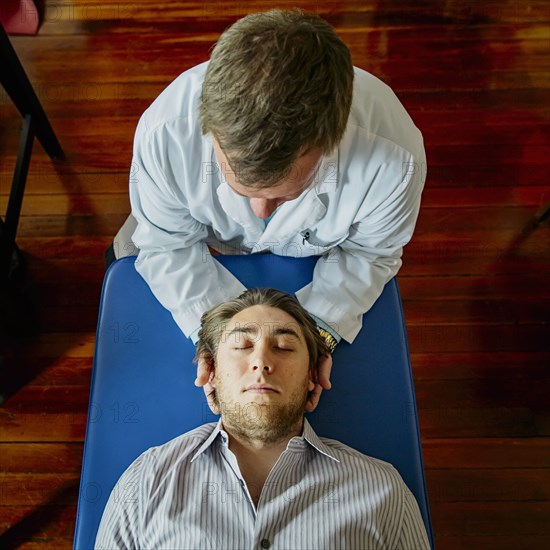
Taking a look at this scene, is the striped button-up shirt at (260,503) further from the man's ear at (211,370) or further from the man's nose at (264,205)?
the man's nose at (264,205)

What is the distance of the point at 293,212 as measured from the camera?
4.07 feet

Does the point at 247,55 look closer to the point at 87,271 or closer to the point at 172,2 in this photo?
the point at 87,271

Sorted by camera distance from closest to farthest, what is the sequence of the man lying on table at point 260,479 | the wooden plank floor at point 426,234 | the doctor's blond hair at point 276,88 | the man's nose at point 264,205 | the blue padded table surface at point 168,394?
the doctor's blond hair at point 276,88 → the man's nose at point 264,205 → the man lying on table at point 260,479 → the blue padded table surface at point 168,394 → the wooden plank floor at point 426,234

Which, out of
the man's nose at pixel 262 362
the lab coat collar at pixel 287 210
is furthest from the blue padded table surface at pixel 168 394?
the lab coat collar at pixel 287 210

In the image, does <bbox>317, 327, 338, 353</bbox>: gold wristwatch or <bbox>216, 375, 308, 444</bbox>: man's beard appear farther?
<bbox>317, 327, 338, 353</bbox>: gold wristwatch

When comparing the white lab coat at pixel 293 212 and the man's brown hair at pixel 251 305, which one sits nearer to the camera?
the white lab coat at pixel 293 212

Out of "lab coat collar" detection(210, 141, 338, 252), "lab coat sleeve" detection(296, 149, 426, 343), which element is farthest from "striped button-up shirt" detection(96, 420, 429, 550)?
"lab coat collar" detection(210, 141, 338, 252)

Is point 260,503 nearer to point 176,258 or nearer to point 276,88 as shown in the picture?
point 176,258

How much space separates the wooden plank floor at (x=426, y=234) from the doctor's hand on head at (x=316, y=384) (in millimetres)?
736

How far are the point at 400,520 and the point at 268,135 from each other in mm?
815

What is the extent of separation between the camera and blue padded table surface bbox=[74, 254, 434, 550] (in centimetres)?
124

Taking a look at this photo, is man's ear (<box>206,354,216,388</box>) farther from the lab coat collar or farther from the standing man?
the lab coat collar

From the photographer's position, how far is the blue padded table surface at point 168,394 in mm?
1239

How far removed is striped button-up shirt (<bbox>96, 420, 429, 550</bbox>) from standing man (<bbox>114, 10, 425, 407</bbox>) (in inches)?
6.2
